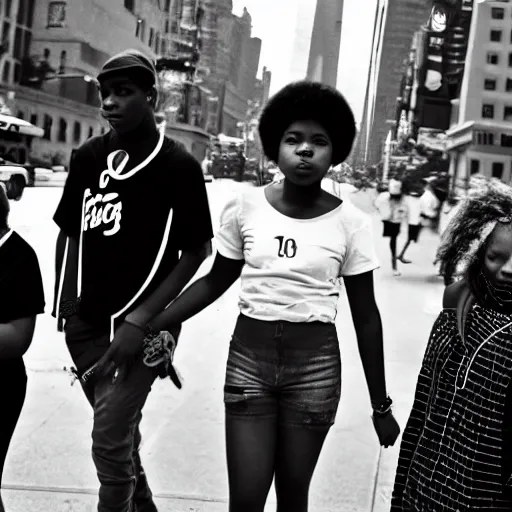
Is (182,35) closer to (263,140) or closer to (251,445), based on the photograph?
(263,140)

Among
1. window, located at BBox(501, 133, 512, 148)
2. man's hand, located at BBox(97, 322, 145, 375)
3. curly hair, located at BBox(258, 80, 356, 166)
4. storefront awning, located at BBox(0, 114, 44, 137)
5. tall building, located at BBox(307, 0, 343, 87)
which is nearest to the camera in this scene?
curly hair, located at BBox(258, 80, 356, 166)

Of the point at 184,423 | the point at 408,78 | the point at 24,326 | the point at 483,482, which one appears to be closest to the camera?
the point at 483,482

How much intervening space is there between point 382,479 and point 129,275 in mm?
1851

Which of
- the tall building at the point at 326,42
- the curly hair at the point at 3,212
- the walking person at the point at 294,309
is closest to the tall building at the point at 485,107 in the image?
the tall building at the point at 326,42

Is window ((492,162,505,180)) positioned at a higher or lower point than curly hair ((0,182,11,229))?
higher

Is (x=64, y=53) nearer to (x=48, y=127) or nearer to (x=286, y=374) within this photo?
(x=48, y=127)

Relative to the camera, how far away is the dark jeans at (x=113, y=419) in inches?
104

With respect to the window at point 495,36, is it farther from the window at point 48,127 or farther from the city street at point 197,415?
the window at point 48,127

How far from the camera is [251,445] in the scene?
93.0 inches

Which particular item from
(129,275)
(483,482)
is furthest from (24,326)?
(483,482)

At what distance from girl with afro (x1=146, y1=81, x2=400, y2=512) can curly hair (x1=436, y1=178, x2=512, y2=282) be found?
0.25m

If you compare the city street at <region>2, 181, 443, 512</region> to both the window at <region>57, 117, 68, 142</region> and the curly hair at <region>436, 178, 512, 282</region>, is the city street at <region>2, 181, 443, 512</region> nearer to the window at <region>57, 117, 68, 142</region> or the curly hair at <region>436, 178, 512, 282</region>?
the window at <region>57, 117, 68, 142</region>

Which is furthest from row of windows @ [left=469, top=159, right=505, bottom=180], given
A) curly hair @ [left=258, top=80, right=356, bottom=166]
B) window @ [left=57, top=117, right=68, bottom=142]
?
curly hair @ [left=258, top=80, right=356, bottom=166]

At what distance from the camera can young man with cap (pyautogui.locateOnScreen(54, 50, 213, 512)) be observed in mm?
2658
